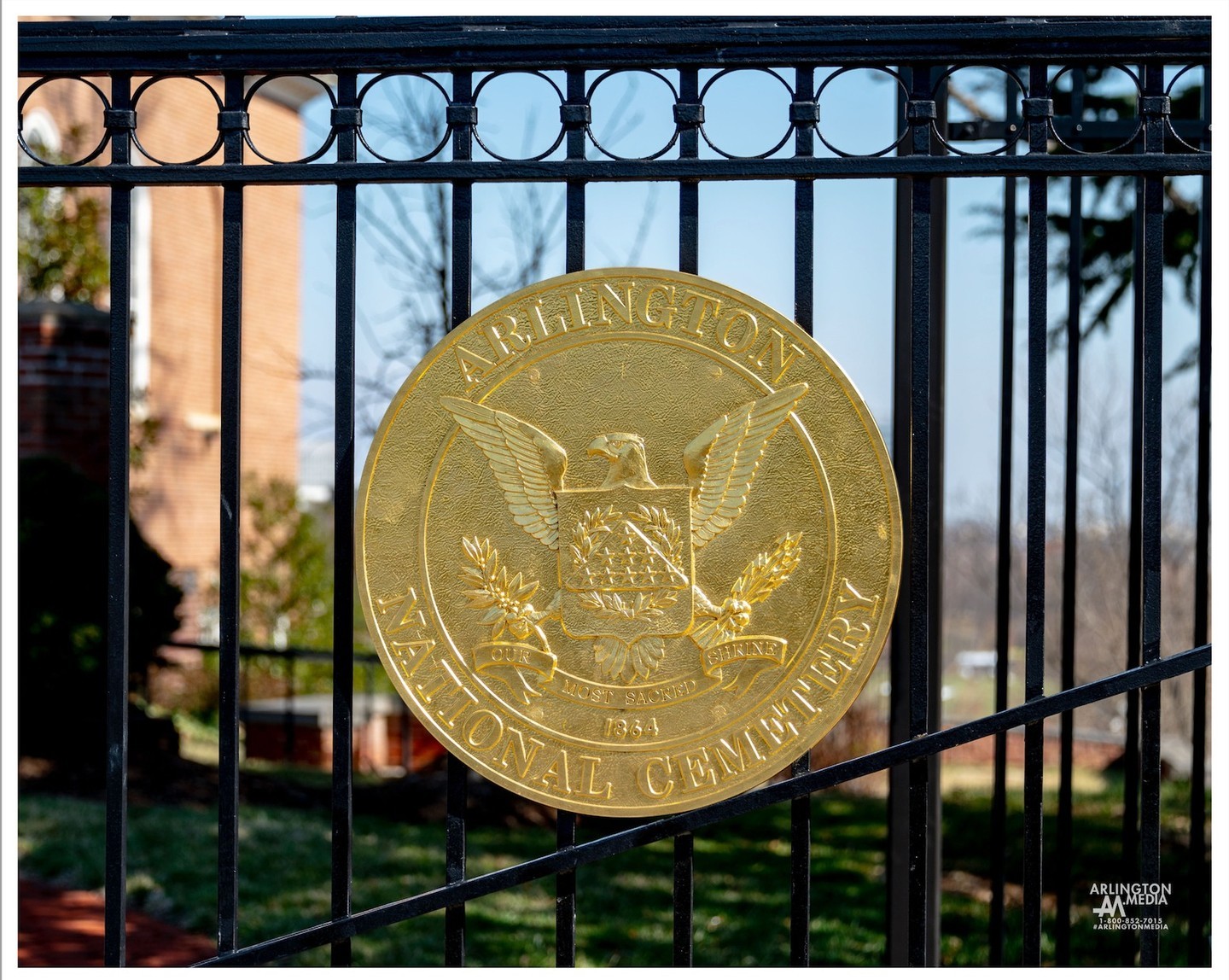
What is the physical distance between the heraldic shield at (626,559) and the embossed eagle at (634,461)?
2 centimetres

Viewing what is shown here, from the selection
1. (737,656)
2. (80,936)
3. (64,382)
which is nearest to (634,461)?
(737,656)

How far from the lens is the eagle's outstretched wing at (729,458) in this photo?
2.22 meters

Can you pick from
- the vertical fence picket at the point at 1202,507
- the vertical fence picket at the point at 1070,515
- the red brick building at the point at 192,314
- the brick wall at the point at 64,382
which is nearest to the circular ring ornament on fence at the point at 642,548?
the vertical fence picket at the point at 1070,515

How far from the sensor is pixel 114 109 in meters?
2.29

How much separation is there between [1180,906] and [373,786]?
4.96 metres

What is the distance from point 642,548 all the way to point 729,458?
0.87 ft

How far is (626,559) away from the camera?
7.29 ft

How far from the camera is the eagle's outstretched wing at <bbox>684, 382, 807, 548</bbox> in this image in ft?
7.30

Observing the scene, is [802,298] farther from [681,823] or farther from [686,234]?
[681,823]

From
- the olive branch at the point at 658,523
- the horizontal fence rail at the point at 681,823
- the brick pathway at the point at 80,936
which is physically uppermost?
the olive branch at the point at 658,523

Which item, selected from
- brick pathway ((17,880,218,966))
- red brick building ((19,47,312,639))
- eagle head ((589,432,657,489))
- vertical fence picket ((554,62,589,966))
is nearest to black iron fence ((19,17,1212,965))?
vertical fence picket ((554,62,589,966))

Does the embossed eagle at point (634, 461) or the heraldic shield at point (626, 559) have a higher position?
the embossed eagle at point (634, 461)

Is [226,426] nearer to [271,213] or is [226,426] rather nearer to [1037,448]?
[1037,448]

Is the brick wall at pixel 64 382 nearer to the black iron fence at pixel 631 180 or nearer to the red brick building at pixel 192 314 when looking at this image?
the red brick building at pixel 192 314
